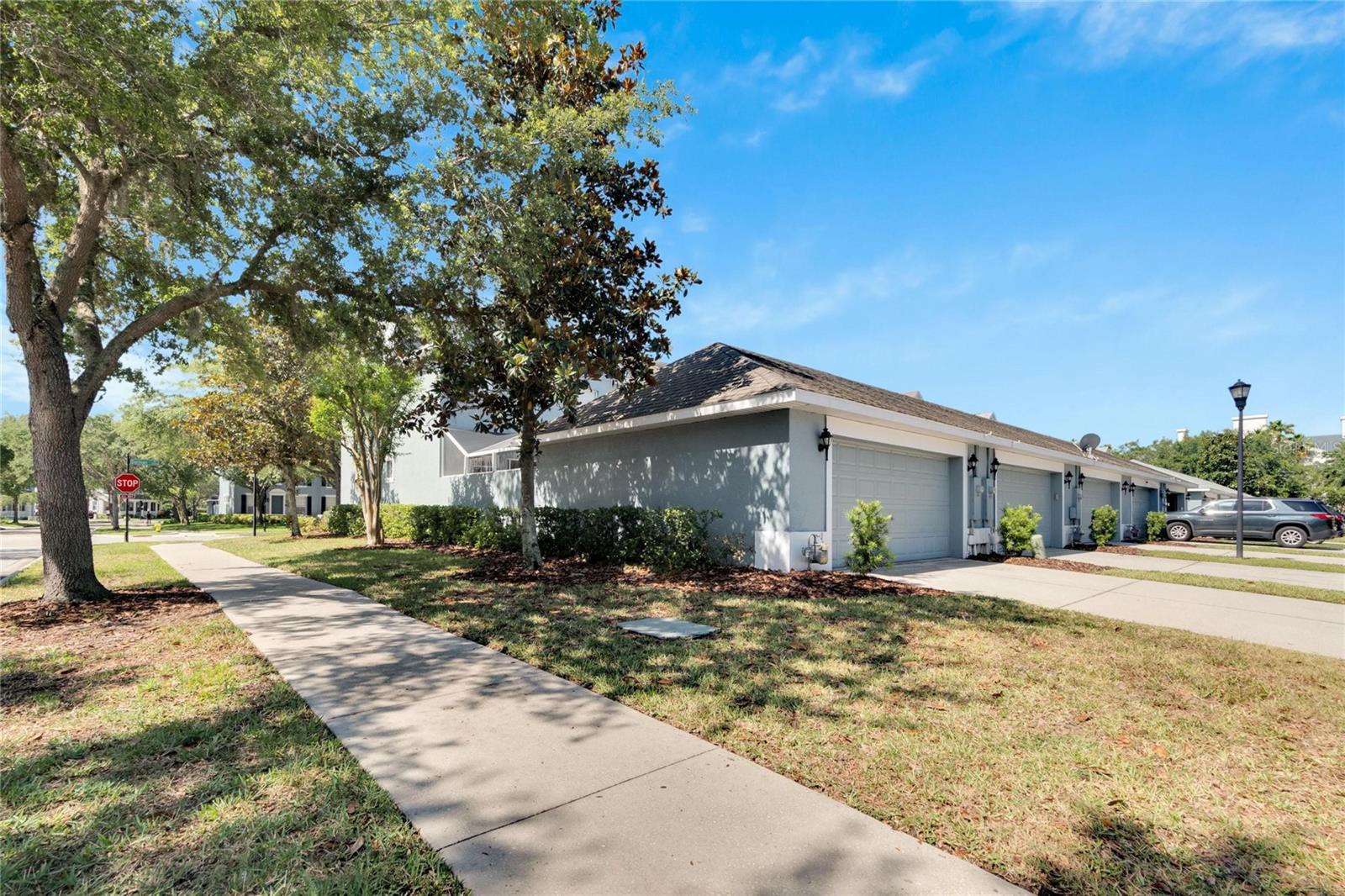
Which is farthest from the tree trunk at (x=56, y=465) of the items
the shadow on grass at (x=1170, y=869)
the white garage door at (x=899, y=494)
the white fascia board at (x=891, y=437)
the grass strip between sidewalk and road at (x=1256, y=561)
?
the grass strip between sidewalk and road at (x=1256, y=561)

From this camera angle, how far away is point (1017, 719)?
3773 millimetres

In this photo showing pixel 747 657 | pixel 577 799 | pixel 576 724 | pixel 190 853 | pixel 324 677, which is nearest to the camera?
pixel 190 853

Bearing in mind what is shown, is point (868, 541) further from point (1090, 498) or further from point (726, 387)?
point (1090, 498)

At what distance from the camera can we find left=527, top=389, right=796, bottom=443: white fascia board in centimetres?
938

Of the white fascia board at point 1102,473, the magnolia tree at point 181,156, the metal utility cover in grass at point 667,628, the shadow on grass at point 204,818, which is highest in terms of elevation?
the magnolia tree at point 181,156

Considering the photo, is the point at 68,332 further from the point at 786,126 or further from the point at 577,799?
the point at 786,126

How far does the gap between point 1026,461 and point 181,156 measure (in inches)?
731

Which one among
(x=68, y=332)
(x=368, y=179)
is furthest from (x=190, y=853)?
(x=68, y=332)

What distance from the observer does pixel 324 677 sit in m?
4.57

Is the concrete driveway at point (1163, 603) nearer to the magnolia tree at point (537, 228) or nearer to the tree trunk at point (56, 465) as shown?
the magnolia tree at point (537, 228)

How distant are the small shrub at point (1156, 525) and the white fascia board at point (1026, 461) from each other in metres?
7.20

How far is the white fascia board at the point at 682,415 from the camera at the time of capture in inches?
369

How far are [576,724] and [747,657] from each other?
188cm

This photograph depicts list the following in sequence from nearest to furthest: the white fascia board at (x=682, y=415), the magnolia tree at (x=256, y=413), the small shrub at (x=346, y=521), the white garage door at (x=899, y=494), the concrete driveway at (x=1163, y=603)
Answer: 1. the concrete driveway at (x=1163, y=603)
2. the white fascia board at (x=682, y=415)
3. the white garage door at (x=899, y=494)
4. the magnolia tree at (x=256, y=413)
5. the small shrub at (x=346, y=521)
